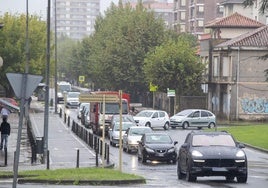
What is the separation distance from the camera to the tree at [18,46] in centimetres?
8744

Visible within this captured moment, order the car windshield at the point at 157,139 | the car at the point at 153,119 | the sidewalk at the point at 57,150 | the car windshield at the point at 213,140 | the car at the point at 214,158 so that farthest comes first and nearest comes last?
the car at the point at 153,119, the car windshield at the point at 157,139, the sidewalk at the point at 57,150, the car windshield at the point at 213,140, the car at the point at 214,158

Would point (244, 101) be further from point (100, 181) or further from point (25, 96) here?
point (25, 96)

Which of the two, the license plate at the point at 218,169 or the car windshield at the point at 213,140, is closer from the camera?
the license plate at the point at 218,169

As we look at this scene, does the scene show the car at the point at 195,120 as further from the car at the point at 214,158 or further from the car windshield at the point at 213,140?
the car at the point at 214,158

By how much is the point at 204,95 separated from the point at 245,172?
59.2 m

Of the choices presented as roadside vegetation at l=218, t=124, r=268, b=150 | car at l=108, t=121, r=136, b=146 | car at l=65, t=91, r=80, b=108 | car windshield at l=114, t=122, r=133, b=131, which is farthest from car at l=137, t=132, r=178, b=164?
car at l=65, t=91, r=80, b=108

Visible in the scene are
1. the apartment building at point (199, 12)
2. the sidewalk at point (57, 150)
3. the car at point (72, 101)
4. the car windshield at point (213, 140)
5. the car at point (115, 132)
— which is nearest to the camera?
the car windshield at point (213, 140)

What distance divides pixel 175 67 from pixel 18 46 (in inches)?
662

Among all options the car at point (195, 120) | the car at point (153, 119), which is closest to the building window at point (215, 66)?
the car at point (195, 120)

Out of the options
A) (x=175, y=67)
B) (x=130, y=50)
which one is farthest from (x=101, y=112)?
(x=130, y=50)

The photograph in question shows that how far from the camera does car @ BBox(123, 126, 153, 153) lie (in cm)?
4622

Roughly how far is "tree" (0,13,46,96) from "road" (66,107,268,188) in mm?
40143

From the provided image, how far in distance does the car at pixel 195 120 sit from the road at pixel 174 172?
19095 millimetres

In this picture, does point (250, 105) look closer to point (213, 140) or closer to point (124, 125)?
point (124, 125)
